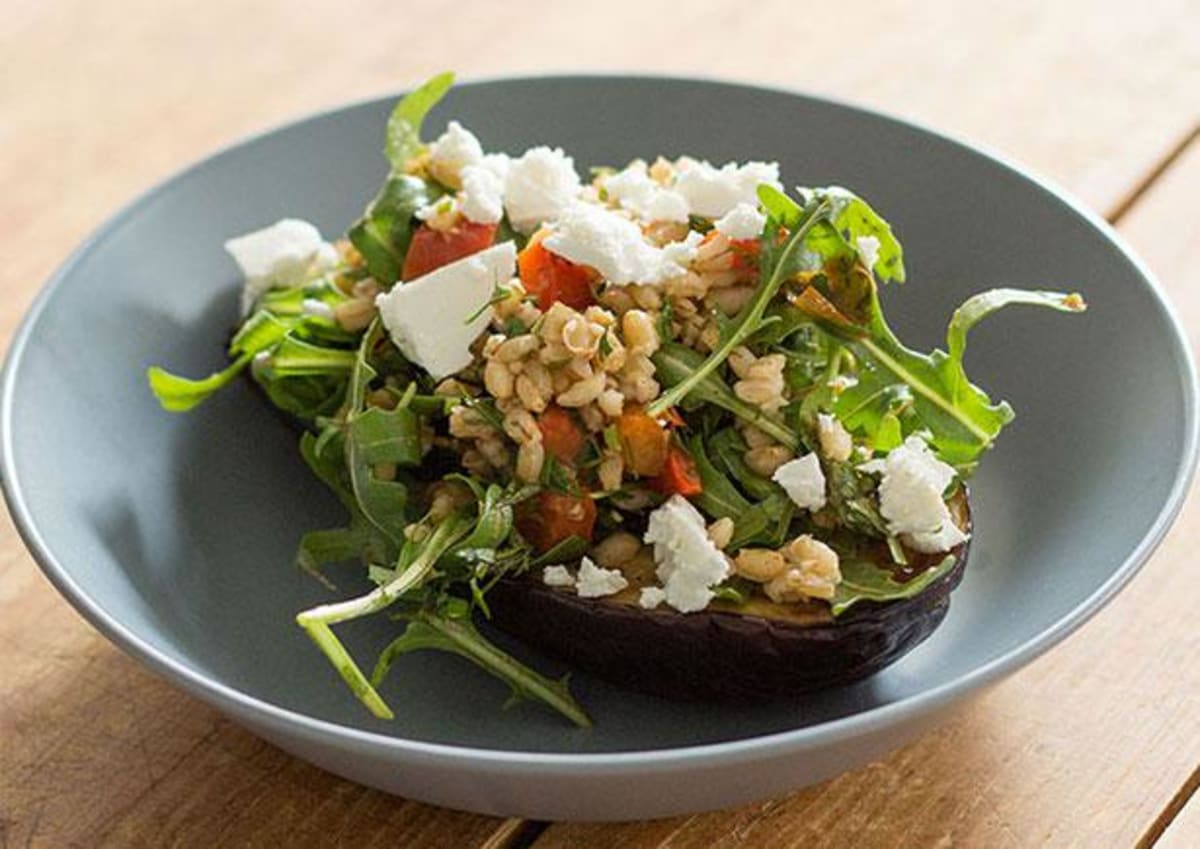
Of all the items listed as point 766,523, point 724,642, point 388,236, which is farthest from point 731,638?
point 388,236

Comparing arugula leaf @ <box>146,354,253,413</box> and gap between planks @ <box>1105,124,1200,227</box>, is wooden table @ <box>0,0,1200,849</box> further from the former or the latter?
arugula leaf @ <box>146,354,253,413</box>

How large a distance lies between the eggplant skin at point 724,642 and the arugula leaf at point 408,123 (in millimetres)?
584

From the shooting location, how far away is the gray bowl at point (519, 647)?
146 centimetres

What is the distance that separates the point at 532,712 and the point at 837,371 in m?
0.42

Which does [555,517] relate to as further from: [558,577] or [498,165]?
[498,165]

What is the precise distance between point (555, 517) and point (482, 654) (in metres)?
0.14

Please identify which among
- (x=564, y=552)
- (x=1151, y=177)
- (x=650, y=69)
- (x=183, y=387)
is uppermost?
A: (x=1151, y=177)

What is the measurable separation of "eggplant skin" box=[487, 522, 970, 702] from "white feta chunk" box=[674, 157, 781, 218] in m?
0.39

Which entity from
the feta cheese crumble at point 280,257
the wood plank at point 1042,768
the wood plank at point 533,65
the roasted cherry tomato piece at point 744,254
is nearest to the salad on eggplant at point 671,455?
the roasted cherry tomato piece at point 744,254

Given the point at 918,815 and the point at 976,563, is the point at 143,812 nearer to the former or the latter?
the point at 918,815

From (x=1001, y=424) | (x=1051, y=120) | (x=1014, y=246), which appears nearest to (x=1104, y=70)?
(x=1051, y=120)

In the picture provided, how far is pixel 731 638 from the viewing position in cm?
158

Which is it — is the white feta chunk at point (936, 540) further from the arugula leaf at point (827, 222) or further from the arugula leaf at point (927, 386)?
the arugula leaf at point (827, 222)

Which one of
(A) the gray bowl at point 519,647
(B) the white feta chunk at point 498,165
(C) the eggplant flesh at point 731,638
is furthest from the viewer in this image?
(B) the white feta chunk at point 498,165
